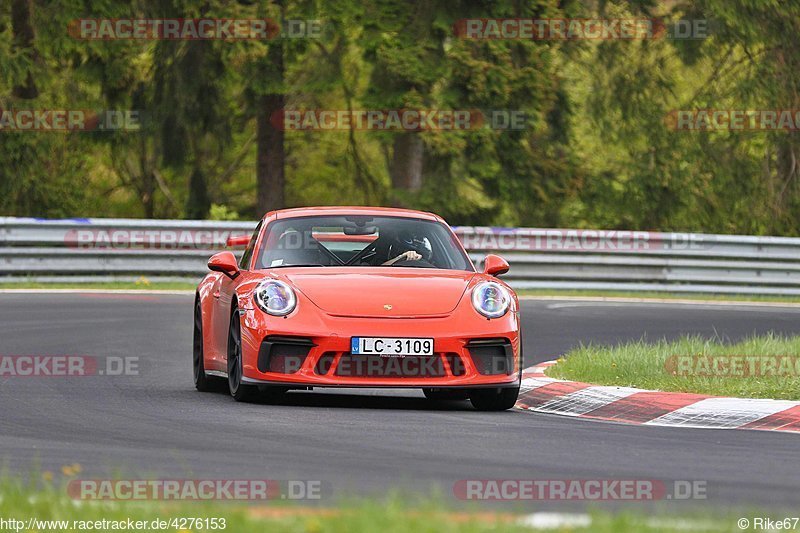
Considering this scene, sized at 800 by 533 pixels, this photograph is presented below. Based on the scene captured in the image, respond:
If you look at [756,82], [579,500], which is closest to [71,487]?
[579,500]

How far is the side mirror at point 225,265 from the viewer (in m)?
11.2

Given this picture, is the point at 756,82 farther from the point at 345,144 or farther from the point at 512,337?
the point at 512,337

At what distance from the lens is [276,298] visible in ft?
34.0

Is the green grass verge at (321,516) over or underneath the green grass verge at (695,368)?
over

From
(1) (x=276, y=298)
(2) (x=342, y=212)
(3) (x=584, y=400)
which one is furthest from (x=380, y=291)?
(3) (x=584, y=400)

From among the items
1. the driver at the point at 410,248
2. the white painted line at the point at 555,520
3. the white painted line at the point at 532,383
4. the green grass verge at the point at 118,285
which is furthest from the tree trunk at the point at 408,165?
the white painted line at the point at 555,520

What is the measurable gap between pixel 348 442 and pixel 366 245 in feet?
11.5

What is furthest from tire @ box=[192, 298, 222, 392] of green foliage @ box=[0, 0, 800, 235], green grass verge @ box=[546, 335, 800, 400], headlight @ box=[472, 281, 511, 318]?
green foliage @ box=[0, 0, 800, 235]

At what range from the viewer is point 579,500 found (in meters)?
6.52

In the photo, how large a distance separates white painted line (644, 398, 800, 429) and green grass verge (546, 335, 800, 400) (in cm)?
39

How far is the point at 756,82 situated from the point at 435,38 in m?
7.01

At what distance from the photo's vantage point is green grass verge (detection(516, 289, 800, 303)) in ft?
81.0

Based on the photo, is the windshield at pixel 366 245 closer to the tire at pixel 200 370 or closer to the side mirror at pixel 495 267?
the side mirror at pixel 495 267

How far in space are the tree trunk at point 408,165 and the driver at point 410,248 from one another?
1918 centimetres
